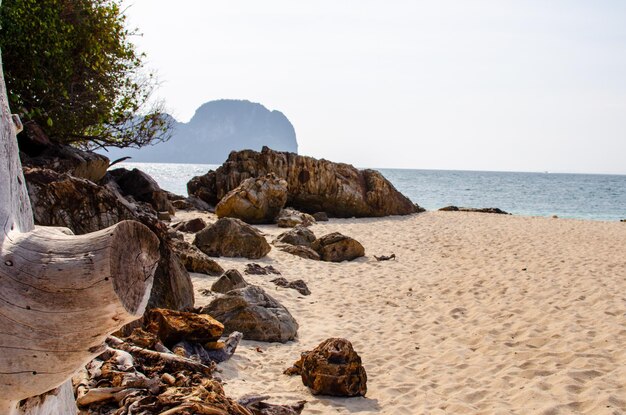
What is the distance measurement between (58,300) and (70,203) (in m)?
4.92

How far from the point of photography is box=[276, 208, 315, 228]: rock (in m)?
19.2

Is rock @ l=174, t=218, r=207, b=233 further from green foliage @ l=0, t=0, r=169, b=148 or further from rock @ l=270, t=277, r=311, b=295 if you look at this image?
rock @ l=270, t=277, r=311, b=295

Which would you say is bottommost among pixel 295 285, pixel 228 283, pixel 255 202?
pixel 295 285

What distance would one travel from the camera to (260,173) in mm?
24703

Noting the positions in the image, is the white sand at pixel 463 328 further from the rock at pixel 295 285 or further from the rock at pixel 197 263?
the rock at pixel 197 263

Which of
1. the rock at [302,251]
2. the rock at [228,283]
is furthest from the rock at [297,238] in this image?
the rock at [228,283]

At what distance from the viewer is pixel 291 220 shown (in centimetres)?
1927

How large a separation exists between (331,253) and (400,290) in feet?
10.6

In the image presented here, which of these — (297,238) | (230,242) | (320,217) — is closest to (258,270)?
(230,242)

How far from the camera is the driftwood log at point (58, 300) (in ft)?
5.43

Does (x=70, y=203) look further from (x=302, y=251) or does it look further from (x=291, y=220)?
(x=291, y=220)

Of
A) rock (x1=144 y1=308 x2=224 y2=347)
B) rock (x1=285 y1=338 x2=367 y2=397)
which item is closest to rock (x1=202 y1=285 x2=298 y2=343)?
rock (x1=144 y1=308 x2=224 y2=347)

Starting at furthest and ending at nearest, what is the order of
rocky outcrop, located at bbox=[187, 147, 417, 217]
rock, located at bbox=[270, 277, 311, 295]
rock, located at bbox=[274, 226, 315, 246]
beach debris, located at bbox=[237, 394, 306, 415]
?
rocky outcrop, located at bbox=[187, 147, 417, 217], rock, located at bbox=[274, 226, 315, 246], rock, located at bbox=[270, 277, 311, 295], beach debris, located at bbox=[237, 394, 306, 415]

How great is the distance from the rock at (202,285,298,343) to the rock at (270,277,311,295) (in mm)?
2529
